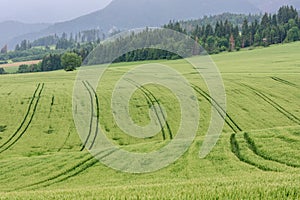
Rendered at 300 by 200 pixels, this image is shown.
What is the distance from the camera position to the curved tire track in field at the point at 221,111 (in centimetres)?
4341

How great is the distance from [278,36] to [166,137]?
122676 mm

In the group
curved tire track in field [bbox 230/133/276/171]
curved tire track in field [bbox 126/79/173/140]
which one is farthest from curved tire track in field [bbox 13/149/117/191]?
curved tire track in field [bbox 126/79/173/140]

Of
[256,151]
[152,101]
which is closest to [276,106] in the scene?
[152,101]

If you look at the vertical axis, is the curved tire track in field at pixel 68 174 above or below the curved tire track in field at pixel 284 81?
below

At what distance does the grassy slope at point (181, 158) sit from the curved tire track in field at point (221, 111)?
2.49ft

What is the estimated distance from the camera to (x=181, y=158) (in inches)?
848

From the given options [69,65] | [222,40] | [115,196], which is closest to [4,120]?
[115,196]

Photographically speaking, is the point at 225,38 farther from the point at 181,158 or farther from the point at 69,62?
the point at 181,158

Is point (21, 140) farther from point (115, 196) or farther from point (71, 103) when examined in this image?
point (115, 196)

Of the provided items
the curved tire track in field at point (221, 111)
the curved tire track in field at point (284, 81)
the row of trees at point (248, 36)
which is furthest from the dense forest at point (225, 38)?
the curved tire track in field at point (221, 111)

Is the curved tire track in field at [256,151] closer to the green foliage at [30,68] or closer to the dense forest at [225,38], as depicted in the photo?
the dense forest at [225,38]

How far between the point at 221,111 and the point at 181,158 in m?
27.3

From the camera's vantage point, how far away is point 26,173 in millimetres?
23656

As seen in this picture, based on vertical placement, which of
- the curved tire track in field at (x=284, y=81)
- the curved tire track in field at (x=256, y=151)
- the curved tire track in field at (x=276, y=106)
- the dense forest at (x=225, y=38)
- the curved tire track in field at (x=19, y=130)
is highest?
the dense forest at (x=225, y=38)
